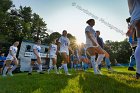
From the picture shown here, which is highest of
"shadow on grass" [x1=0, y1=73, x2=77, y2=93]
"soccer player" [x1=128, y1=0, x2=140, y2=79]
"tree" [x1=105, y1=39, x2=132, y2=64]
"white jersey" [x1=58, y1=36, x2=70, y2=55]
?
"tree" [x1=105, y1=39, x2=132, y2=64]

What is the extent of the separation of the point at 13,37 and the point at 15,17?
23.4 feet

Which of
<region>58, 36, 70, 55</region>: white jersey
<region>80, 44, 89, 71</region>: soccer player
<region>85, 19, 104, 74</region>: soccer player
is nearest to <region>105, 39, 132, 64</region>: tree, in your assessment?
<region>80, 44, 89, 71</region>: soccer player

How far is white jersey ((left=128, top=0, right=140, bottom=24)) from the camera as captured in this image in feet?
16.2

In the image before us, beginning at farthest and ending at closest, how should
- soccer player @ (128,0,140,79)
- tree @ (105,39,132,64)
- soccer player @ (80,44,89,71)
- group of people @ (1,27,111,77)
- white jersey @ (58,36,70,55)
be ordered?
tree @ (105,39,132,64)
soccer player @ (80,44,89,71)
white jersey @ (58,36,70,55)
group of people @ (1,27,111,77)
soccer player @ (128,0,140,79)

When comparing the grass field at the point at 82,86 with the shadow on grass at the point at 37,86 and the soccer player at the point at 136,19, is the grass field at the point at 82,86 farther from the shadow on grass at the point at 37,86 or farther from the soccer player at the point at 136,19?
the soccer player at the point at 136,19

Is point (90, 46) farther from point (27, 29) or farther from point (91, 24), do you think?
point (27, 29)

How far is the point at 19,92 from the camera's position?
612cm

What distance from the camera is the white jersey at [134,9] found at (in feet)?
16.2

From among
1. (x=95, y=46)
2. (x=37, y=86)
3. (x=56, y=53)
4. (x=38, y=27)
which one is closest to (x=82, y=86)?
(x=37, y=86)

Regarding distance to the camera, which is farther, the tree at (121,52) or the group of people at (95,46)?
the tree at (121,52)

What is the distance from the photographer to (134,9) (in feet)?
16.6

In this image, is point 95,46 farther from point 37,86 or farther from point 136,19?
point 136,19

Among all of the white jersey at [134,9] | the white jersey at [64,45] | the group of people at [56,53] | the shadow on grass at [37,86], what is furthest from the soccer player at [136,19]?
the white jersey at [64,45]

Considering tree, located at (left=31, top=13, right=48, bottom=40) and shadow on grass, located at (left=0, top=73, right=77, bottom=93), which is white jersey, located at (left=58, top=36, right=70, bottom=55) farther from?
tree, located at (left=31, top=13, right=48, bottom=40)
